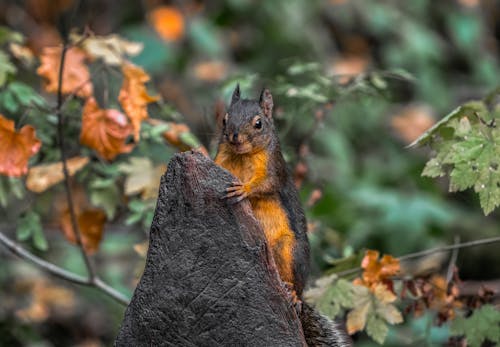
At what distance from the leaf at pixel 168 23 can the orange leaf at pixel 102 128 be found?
3501 millimetres

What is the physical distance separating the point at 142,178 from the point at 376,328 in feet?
3.25

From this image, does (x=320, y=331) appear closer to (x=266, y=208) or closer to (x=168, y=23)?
(x=266, y=208)

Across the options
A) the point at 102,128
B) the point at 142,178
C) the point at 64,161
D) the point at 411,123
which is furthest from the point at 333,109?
the point at 411,123

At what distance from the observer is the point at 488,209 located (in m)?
2.69

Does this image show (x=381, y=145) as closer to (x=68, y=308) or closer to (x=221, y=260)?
(x=68, y=308)

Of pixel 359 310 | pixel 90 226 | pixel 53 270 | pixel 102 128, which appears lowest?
pixel 359 310

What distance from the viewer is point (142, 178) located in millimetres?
3508

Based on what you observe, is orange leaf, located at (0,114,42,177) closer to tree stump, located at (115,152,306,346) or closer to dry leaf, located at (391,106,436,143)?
tree stump, located at (115,152,306,346)

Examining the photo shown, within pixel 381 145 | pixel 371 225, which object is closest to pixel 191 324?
pixel 371 225

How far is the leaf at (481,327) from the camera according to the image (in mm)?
3066

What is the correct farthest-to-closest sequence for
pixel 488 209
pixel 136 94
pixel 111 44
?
pixel 111 44 → pixel 136 94 → pixel 488 209

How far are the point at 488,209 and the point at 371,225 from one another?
10.4 feet

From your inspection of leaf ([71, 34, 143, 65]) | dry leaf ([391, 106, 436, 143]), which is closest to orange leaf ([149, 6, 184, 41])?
dry leaf ([391, 106, 436, 143])

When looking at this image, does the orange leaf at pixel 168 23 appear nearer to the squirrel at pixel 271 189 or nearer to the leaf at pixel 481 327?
the squirrel at pixel 271 189
